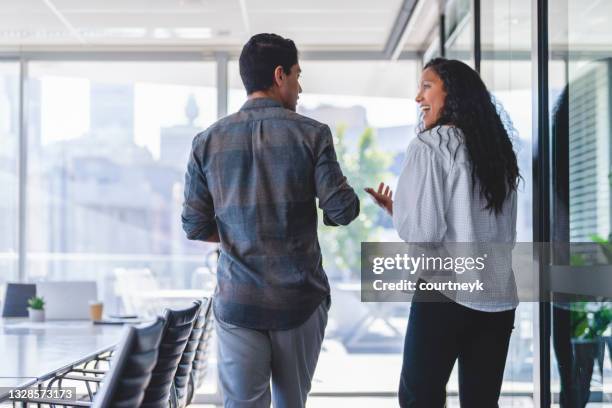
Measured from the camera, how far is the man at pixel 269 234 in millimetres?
2213

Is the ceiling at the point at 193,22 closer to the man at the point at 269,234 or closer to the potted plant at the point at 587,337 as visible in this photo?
the potted plant at the point at 587,337

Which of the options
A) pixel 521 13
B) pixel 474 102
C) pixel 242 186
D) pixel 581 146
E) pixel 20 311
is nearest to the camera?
pixel 242 186

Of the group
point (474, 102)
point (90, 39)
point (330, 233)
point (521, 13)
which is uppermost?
point (90, 39)

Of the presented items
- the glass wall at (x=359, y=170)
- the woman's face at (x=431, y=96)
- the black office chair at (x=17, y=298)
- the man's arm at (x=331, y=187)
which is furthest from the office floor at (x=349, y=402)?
the man's arm at (x=331, y=187)

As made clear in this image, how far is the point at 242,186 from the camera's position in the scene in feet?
7.38

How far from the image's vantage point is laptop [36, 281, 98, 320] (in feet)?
17.3

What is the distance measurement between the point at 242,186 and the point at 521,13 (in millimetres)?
2042

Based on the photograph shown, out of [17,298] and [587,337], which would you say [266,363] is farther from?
[17,298]

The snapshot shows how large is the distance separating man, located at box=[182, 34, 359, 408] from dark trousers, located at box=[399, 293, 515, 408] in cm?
27

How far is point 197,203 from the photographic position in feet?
7.75

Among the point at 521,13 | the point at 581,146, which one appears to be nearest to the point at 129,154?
the point at 521,13

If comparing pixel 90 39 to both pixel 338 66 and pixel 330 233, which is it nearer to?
pixel 338 66

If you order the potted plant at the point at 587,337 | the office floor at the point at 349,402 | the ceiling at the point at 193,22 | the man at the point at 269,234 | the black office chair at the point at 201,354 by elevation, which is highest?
the ceiling at the point at 193,22

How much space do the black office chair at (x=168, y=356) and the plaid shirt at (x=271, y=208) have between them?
1.28 feet
